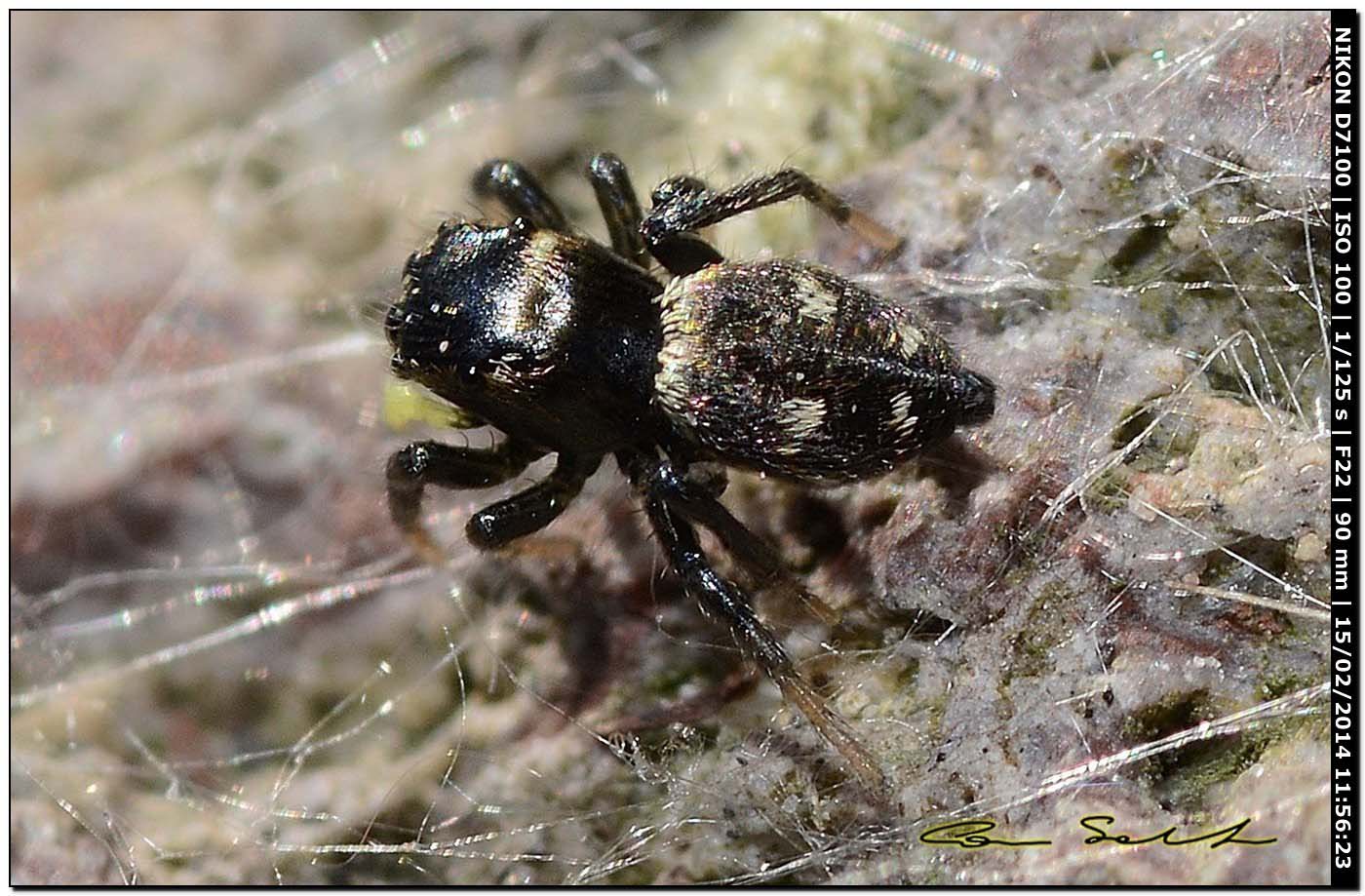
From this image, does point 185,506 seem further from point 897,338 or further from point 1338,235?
point 1338,235

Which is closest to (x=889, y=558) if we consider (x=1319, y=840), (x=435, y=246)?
(x=1319, y=840)

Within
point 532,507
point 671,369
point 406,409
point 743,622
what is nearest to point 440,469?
point 532,507

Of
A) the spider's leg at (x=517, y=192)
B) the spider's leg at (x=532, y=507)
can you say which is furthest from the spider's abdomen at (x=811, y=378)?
the spider's leg at (x=517, y=192)

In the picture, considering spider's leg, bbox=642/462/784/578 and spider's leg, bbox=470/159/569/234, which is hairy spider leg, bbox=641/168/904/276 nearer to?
spider's leg, bbox=470/159/569/234

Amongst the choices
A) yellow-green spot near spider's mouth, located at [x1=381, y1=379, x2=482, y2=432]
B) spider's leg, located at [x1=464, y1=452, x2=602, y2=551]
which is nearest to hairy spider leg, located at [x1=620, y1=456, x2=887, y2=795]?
spider's leg, located at [x1=464, y1=452, x2=602, y2=551]

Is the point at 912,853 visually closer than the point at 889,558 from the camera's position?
Yes
